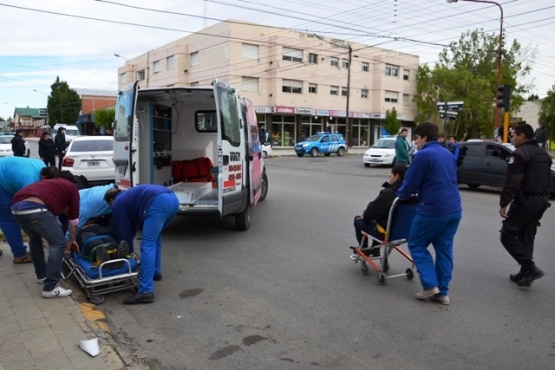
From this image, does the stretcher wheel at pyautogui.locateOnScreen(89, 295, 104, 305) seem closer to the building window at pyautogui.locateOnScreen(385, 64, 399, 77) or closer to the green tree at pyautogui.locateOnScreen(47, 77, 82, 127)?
the building window at pyautogui.locateOnScreen(385, 64, 399, 77)

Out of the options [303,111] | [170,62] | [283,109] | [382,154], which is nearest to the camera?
[382,154]

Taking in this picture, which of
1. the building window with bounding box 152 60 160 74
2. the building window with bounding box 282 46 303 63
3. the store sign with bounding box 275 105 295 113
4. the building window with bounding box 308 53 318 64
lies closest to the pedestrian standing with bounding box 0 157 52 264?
the store sign with bounding box 275 105 295 113

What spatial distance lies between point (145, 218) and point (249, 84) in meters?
36.9

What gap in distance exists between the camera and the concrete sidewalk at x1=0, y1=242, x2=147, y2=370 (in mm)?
3502

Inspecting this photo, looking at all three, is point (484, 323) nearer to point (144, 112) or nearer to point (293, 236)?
point (293, 236)

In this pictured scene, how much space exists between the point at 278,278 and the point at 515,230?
2.83 m

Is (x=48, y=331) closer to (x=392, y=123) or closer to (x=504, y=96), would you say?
(x=504, y=96)

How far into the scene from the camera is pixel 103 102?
79.9 metres

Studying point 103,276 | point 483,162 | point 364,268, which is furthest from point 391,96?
point 103,276

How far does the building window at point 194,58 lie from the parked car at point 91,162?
109ft

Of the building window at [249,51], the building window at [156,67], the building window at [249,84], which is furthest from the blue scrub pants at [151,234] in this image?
the building window at [156,67]

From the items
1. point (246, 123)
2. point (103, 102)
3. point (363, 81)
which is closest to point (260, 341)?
point (246, 123)

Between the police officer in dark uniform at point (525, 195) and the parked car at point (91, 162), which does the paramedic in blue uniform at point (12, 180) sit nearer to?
the police officer in dark uniform at point (525, 195)

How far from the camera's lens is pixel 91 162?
12.2m
